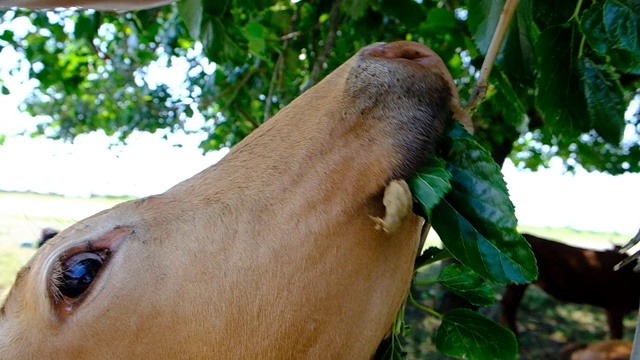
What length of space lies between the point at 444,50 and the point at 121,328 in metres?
2.57

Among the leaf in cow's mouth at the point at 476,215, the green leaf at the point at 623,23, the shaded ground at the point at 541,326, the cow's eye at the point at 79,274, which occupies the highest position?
the green leaf at the point at 623,23

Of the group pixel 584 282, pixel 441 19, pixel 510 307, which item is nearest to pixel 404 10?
Answer: pixel 441 19

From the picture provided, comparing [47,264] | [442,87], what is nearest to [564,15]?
[442,87]

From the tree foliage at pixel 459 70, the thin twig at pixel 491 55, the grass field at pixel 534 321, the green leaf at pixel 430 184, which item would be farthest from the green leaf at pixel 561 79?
the grass field at pixel 534 321

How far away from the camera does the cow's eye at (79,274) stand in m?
1.90

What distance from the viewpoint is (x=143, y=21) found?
424 centimetres

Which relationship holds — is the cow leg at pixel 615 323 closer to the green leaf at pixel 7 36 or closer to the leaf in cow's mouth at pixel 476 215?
the green leaf at pixel 7 36

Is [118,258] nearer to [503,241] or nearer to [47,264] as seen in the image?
[47,264]

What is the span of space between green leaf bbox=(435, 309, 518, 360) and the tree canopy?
723 mm

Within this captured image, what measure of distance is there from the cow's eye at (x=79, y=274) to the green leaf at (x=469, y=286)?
40.3 inches

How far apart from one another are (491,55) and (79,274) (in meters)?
1.32

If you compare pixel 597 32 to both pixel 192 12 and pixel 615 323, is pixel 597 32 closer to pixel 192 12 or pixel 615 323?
pixel 192 12

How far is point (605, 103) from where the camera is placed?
2.12 meters

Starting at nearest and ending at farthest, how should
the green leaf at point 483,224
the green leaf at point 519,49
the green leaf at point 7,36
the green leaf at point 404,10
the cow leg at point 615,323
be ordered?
the green leaf at point 483,224
the green leaf at point 519,49
the green leaf at point 404,10
the green leaf at point 7,36
the cow leg at point 615,323
